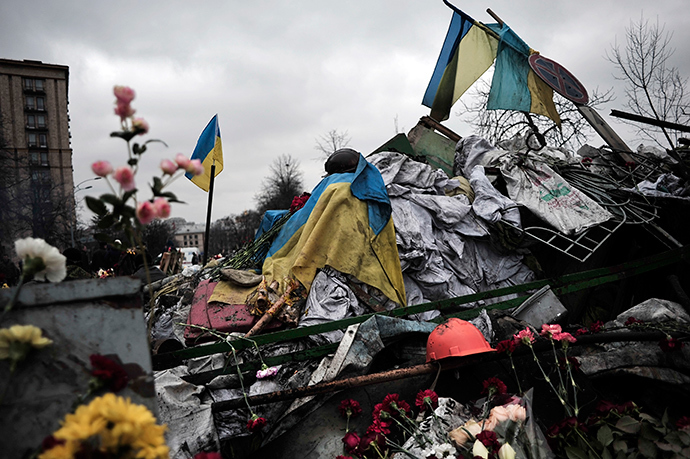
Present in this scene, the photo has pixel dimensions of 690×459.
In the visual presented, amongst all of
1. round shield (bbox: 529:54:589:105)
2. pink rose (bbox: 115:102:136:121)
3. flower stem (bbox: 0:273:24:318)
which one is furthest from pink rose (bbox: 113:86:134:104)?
round shield (bbox: 529:54:589:105)

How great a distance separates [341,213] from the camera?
3.95 meters

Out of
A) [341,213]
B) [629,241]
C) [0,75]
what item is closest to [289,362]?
[341,213]

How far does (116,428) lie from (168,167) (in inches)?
29.2

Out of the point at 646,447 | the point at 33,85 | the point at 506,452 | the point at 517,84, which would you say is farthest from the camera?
the point at 33,85

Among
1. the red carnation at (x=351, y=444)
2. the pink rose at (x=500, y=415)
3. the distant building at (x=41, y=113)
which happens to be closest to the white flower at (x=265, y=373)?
the red carnation at (x=351, y=444)

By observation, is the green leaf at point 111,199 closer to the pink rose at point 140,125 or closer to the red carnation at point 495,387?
the pink rose at point 140,125

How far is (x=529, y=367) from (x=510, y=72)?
5179mm

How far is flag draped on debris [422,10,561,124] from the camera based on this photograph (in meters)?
6.03

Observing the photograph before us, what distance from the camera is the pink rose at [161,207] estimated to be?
3.80 feet

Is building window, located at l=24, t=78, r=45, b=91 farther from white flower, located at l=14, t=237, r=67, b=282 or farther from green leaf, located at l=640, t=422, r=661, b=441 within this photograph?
green leaf, located at l=640, t=422, r=661, b=441

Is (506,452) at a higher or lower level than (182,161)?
lower

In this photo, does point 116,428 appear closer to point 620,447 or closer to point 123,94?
point 123,94

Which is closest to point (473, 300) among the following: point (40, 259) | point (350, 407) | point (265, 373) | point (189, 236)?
point (350, 407)

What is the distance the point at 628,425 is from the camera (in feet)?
5.55
